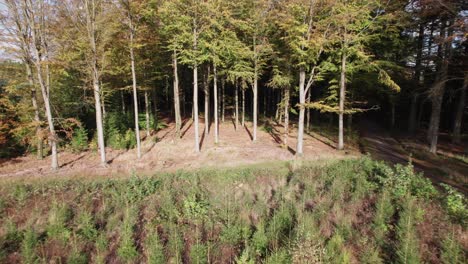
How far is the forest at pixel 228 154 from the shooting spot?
611 centimetres

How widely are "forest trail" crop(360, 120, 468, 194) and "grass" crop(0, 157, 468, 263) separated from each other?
2657mm

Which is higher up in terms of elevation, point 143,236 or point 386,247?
point 386,247

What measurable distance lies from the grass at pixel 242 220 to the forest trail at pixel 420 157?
266 cm

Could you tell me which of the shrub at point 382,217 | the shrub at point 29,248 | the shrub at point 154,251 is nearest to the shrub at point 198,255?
the shrub at point 154,251

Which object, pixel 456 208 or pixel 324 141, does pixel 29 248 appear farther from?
pixel 324 141

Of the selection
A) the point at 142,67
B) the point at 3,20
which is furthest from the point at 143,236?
the point at 142,67

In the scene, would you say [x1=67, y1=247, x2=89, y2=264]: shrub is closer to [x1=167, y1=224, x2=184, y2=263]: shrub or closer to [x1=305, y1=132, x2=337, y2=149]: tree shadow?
[x1=167, y1=224, x2=184, y2=263]: shrub

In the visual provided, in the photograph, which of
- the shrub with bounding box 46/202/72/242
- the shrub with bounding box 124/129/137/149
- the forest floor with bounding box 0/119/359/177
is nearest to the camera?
the shrub with bounding box 46/202/72/242

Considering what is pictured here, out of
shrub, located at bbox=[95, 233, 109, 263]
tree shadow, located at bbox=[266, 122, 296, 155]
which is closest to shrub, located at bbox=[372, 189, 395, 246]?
shrub, located at bbox=[95, 233, 109, 263]

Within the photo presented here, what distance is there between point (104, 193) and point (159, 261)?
5.18 meters

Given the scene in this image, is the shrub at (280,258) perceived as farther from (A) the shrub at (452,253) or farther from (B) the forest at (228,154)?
(A) the shrub at (452,253)

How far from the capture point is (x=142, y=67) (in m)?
20.4

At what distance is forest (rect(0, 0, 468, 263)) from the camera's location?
611cm

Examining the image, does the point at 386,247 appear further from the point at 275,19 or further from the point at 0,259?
the point at 275,19
